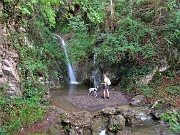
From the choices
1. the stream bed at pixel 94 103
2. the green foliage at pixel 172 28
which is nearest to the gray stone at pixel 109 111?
the stream bed at pixel 94 103

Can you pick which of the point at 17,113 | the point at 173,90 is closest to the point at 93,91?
the point at 173,90

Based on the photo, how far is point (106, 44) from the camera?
62.5 feet

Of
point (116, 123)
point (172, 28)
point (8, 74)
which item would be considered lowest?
point (116, 123)

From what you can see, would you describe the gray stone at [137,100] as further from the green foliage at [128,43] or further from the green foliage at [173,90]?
the green foliage at [128,43]

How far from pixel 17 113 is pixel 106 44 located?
9.04 meters

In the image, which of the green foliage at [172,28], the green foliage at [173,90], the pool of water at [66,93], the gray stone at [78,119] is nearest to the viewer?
the gray stone at [78,119]

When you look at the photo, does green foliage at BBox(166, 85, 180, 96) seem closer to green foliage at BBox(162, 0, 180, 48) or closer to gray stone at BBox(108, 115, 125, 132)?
green foliage at BBox(162, 0, 180, 48)

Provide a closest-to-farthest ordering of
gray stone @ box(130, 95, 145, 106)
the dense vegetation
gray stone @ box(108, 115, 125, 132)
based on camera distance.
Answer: gray stone @ box(108, 115, 125, 132) → the dense vegetation → gray stone @ box(130, 95, 145, 106)

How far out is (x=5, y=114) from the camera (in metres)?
11.5

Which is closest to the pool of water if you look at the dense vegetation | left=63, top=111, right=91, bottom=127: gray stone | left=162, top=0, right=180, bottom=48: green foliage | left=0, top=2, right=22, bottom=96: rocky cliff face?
the dense vegetation

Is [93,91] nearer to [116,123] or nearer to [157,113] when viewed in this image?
[157,113]

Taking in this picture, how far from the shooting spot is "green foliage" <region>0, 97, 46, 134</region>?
11.0m

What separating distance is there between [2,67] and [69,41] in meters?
11.3

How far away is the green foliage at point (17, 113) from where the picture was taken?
36.2 ft
